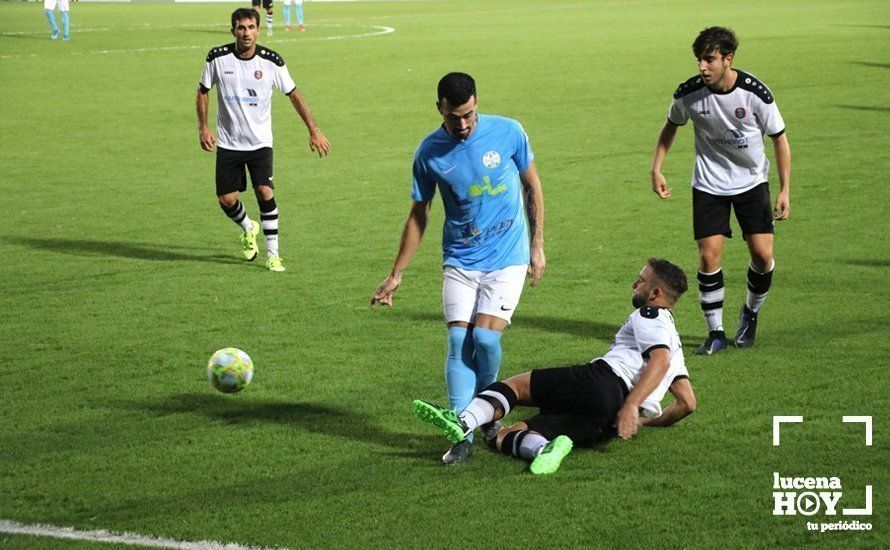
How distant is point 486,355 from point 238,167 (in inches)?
255

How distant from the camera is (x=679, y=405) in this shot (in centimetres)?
770

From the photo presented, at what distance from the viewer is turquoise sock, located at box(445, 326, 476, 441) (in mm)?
7465

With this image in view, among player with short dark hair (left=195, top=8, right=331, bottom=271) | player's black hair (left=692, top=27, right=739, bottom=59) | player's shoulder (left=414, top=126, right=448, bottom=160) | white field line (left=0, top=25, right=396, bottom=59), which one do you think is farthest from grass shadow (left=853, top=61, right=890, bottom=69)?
player's shoulder (left=414, top=126, right=448, bottom=160)

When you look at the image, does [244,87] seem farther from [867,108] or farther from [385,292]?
[867,108]

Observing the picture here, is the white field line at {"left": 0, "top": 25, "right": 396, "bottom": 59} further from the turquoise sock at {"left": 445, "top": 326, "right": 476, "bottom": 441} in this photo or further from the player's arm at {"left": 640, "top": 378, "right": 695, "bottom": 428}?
the player's arm at {"left": 640, "top": 378, "right": 695, "bottom": 428}

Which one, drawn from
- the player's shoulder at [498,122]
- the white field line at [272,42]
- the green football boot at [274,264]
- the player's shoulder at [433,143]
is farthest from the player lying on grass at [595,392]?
the white field line at [272,42]

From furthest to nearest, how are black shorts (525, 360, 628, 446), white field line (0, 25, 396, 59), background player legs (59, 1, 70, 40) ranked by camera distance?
background player legs (59, 1, 70, 40), white field line (0, 25, 396, 59), black shorts (525, 360, 628, 446)

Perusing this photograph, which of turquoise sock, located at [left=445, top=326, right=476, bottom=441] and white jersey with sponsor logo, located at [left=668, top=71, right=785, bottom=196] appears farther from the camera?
white jersey with sponsor logo, located at [left=668, top=71, right=785, bottom=196]

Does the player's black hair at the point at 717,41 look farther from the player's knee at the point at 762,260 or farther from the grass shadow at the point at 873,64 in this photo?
the grass shadow at the point at 873,64

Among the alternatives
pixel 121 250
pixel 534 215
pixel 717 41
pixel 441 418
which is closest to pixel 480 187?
pixel 534 215

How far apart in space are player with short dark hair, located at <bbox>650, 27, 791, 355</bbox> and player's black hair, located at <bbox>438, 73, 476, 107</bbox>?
2936 millimetres

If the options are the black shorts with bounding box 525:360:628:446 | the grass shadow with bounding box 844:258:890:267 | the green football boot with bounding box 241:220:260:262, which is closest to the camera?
the black shorts with bounding box 525:360:628:446

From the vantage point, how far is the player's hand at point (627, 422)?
6.91 meters

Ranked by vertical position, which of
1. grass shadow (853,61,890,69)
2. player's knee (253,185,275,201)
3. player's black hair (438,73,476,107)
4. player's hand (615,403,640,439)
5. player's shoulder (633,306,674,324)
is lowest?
grass shadow (853,61,890,69)
